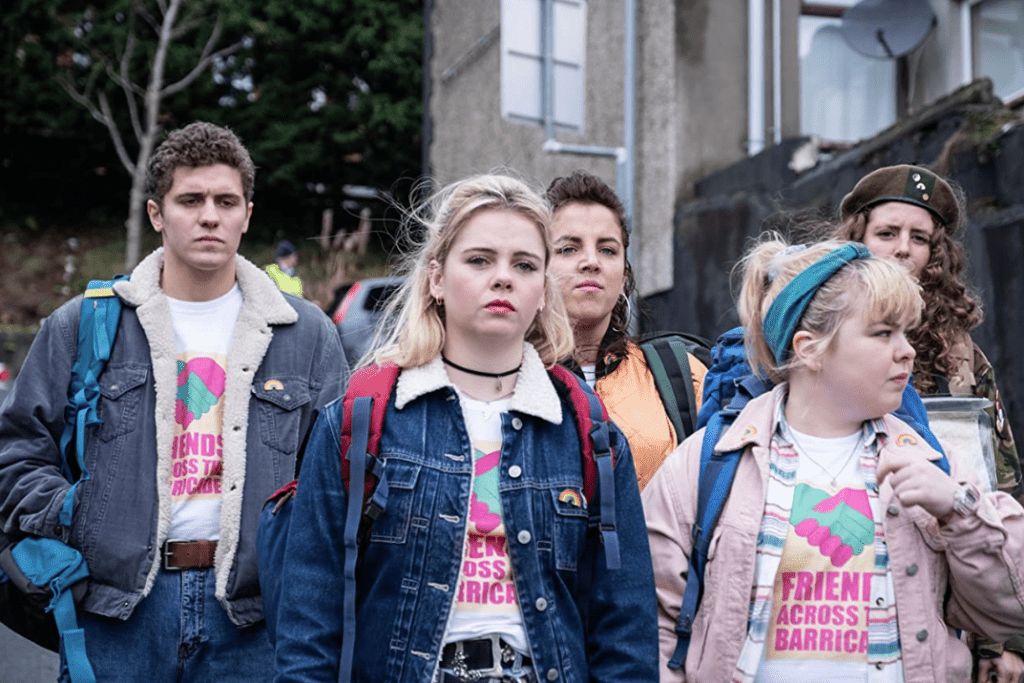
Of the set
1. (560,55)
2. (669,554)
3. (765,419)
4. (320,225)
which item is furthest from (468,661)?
(320,225)

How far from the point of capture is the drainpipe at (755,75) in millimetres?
11594

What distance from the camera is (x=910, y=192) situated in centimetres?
382

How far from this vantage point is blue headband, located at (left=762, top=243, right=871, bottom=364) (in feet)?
9.91

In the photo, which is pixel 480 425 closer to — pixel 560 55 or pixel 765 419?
pixel 765 419

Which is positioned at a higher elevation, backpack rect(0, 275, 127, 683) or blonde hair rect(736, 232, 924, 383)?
blonde hair rect(736, 232, 924, 383)

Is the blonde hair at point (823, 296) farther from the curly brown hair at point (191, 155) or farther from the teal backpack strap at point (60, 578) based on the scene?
the teal backpack strap at point (60, 578)

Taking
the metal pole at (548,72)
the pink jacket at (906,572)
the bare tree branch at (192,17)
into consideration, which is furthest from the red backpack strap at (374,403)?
the bare tree branch at (192,17)

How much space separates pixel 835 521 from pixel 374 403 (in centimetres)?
118

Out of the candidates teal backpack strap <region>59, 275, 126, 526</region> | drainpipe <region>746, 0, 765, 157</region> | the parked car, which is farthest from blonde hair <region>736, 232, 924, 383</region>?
the parked car

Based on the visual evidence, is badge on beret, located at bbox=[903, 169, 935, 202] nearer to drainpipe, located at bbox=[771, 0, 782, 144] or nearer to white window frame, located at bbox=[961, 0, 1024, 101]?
white window frame, located at bbox=[961, 0, 1024, 101]

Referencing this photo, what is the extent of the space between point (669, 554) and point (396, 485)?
78 centimetres

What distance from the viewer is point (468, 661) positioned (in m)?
2.55

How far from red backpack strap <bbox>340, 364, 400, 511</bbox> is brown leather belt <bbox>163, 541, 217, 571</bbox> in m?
1.05

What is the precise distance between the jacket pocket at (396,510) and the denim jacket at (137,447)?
3.44 feet
